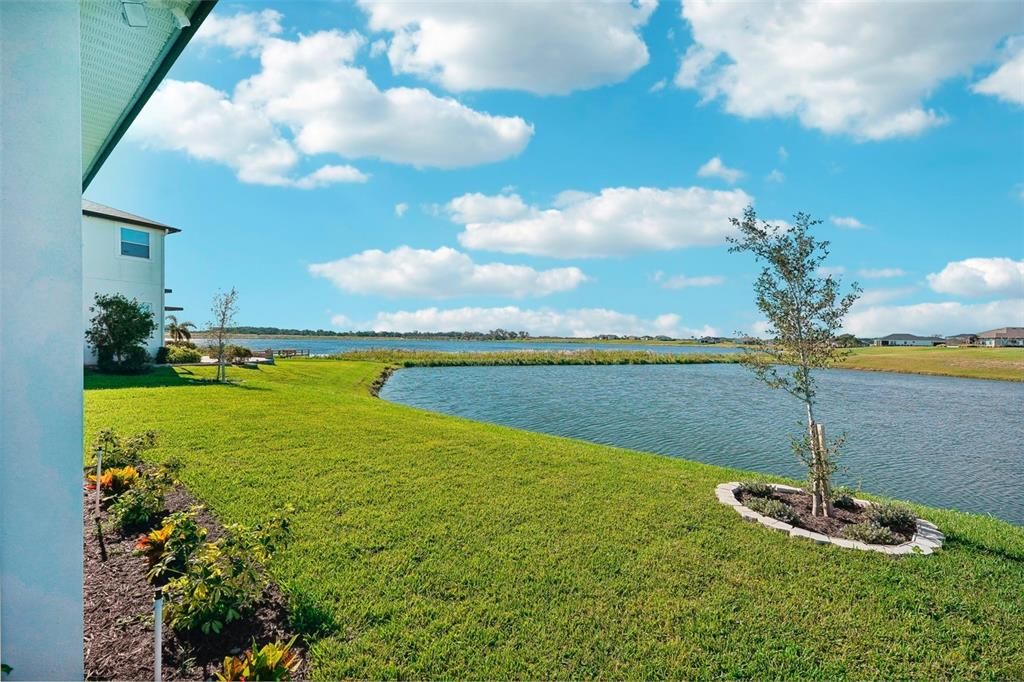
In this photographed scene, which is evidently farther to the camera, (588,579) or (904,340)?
(904,340)

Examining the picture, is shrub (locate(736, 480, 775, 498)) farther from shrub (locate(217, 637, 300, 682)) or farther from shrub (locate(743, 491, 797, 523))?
shrub (locate(217, 637, 300, 682))

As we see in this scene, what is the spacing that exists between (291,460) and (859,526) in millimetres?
7254

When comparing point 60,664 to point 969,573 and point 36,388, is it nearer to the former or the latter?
point 36,388

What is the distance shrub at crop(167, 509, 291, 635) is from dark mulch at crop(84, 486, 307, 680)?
0.10 m

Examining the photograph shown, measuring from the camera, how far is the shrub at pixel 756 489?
670 centimetres

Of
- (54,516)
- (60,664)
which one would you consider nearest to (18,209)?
(54,516)

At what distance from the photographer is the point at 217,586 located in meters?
3.39

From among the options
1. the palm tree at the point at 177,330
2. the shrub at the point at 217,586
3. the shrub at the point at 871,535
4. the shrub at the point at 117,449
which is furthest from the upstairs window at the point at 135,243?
the shrub at the point at 871,535

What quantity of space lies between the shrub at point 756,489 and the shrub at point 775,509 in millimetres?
489

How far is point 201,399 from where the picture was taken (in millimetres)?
12953

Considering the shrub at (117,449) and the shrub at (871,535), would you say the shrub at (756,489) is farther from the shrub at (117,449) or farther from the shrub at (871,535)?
the shrub at (117,449)

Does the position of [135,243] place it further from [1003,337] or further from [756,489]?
[1003,337]

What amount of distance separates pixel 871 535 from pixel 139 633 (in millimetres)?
6360

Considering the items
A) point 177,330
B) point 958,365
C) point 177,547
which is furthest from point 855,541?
point 958,365
